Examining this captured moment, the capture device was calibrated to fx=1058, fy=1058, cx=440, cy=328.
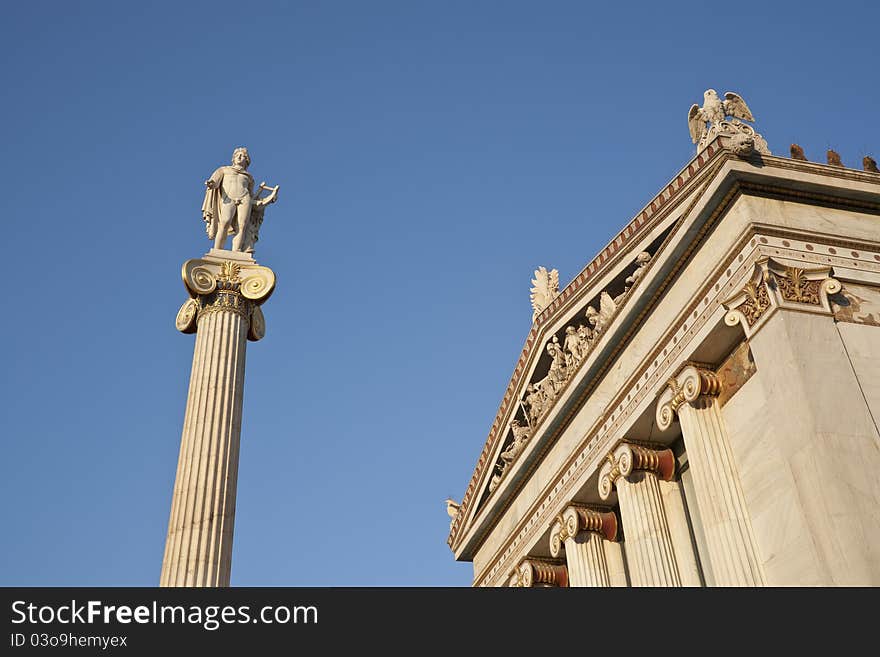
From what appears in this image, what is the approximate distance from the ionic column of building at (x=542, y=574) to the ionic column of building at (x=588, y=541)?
161 cm

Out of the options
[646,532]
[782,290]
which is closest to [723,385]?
[782,290]

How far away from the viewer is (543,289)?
28.0 metres

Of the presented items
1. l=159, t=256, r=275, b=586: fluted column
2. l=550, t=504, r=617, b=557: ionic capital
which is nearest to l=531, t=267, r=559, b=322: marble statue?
l=550, t=504, r=617, b=557: ionic capital

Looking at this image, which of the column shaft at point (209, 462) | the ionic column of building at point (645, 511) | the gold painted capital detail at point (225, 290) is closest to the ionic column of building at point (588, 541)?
the ionic column of building at point (645, 511)

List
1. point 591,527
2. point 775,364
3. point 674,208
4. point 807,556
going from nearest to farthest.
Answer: point 807,556, point 775,364, point 674,208, point 591,527

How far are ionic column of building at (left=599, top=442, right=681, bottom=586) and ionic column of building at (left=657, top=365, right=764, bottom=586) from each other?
58.6 inches

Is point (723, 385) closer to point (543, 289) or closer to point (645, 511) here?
point (645, 511)

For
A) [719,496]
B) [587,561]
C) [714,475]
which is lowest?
[719,496]

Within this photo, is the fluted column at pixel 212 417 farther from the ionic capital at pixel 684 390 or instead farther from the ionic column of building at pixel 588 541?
the ionic column of building at pixel 588 541

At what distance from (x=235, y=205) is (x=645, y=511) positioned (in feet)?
34.4

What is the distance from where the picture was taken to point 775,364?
1627cm
